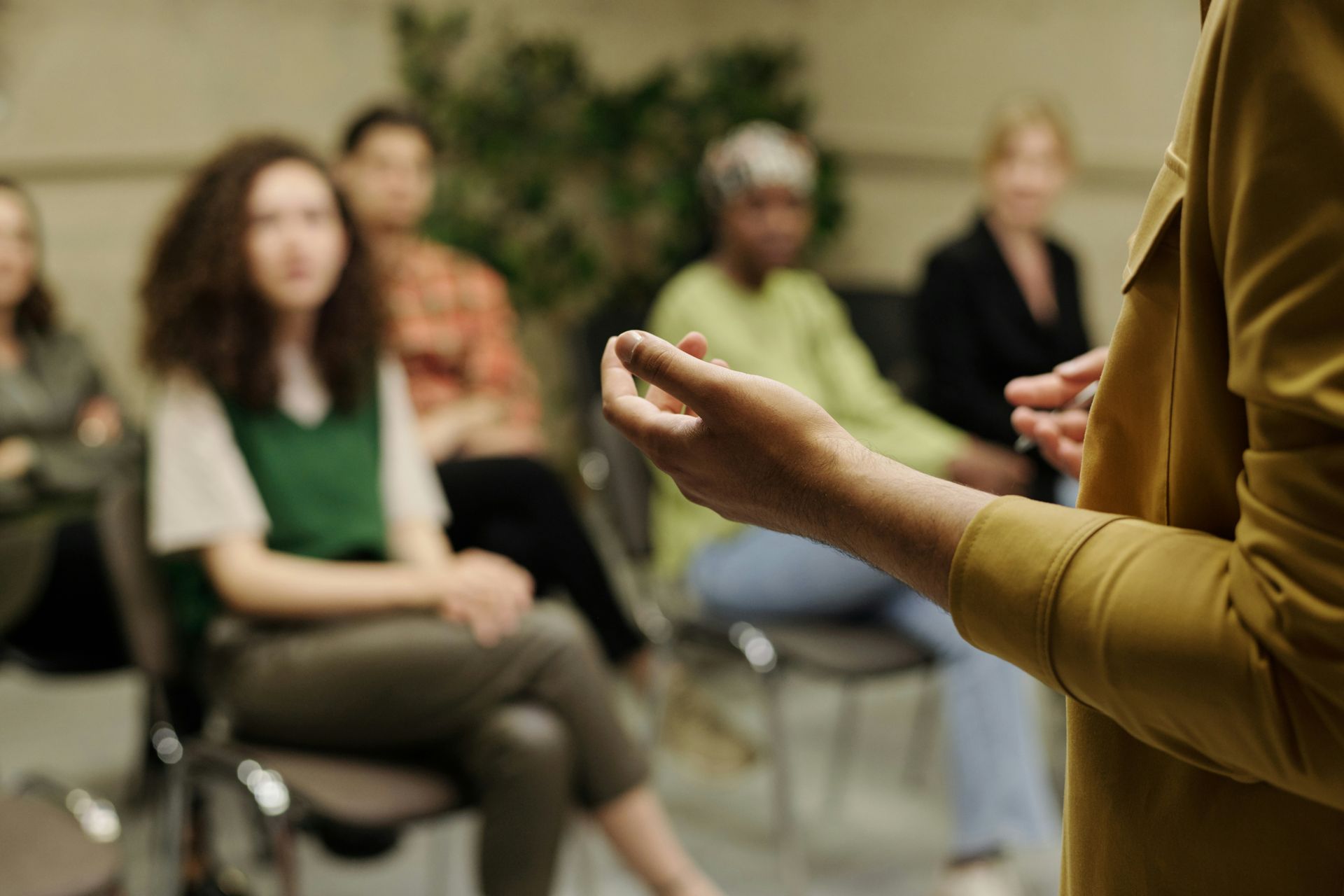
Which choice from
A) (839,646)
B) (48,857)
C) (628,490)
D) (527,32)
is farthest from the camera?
(527,32)

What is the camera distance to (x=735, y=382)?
2.44ft

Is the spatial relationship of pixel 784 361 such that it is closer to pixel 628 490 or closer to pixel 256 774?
pixel 628 490

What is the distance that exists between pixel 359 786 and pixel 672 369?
3.81 ft

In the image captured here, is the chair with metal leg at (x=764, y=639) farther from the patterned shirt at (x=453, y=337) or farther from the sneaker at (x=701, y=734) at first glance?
the patterned shirt at (x=453, y=337)

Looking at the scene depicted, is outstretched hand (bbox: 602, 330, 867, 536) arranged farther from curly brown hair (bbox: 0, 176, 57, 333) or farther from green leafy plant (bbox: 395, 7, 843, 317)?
green leafy plant (bbox: 395, 7, 843, 317)

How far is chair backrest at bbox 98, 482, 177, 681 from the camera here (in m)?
1.86

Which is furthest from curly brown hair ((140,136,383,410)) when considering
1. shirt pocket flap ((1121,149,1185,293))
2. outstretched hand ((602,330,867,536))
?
shirt pocket flap ((1121,149,1185,293))

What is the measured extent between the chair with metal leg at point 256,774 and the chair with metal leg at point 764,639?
0.73 metres

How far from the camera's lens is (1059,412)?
1.04m

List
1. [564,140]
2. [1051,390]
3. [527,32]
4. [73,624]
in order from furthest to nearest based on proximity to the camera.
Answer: [527,32] < [564,140] < [73,624] < [1051,390]

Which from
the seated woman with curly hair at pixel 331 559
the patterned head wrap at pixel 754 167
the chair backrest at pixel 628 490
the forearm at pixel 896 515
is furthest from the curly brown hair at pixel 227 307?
the forearm at pixel 896 515

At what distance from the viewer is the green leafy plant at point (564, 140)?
16.5ft

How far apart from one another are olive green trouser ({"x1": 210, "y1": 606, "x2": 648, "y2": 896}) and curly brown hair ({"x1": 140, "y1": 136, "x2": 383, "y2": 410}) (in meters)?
0.45

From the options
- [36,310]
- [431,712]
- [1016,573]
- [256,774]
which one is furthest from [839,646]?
[36,310]
